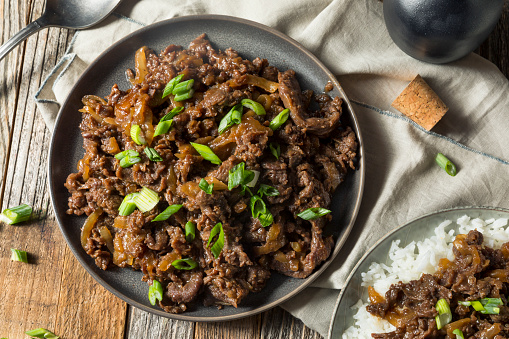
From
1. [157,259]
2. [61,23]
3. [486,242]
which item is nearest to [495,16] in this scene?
[486,242]

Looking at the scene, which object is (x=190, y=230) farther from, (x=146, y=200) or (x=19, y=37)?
(x=19, y=37)

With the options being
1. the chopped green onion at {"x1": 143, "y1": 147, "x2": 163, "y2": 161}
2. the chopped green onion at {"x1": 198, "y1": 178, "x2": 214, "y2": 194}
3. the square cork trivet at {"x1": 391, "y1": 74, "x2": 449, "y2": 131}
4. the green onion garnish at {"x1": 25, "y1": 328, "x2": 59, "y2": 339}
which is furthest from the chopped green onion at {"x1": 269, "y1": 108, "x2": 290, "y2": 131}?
the green onion garnish at {"x1": 25, "y1": 328, "x2": 59, "y2": 339}

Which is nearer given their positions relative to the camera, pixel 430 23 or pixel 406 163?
pixel 430 23

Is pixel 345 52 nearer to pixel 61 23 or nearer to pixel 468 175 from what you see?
pixel 468 175

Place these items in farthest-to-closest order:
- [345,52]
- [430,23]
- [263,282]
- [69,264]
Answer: [69,264], [345,52], [263,282], [430,23]

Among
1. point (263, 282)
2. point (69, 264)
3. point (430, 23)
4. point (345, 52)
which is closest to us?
point (430, 23)

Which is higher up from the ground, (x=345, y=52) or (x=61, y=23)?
(x=345, y=52)

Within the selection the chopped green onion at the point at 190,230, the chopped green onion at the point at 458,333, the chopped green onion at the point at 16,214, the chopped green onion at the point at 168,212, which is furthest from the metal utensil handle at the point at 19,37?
the chopped green onion at the point at 458,333
